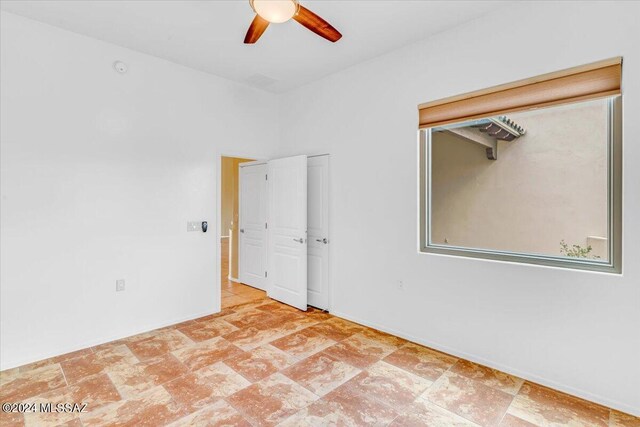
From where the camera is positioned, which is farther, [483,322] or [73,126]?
[73,126]

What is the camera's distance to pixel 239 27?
2.91m

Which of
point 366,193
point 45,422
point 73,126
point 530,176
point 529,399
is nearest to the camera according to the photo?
point 45,422

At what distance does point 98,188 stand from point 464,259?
11.9 feet

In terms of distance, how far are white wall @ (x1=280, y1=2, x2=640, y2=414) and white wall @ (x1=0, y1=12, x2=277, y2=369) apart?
1556mm

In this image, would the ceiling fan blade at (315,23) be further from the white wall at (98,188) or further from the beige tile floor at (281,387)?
the beige tile floor at (281,387)

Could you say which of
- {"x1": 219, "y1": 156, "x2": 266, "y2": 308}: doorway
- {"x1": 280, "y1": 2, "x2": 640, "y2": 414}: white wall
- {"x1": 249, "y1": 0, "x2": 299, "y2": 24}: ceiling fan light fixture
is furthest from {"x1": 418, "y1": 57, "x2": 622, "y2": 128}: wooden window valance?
{"x1": 219, "y1": 156, "x2": 266, "y2": 308}: doorway

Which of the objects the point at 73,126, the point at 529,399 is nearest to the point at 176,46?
the point at 73,126

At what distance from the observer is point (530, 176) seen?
2705 mm

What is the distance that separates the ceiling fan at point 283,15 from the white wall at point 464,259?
4.28 feet

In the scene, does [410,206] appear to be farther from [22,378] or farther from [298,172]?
[22,378]

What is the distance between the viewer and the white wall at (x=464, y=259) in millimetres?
2152

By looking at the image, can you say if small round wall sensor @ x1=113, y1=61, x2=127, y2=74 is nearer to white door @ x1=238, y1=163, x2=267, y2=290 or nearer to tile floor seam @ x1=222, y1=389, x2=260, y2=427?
white door @ x1=238, y1=163, x2=267, y2=290

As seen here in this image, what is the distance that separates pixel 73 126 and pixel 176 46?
4.23 feet

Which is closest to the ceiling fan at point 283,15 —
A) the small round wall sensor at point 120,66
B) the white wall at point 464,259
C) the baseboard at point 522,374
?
the white wall at point 464,259
